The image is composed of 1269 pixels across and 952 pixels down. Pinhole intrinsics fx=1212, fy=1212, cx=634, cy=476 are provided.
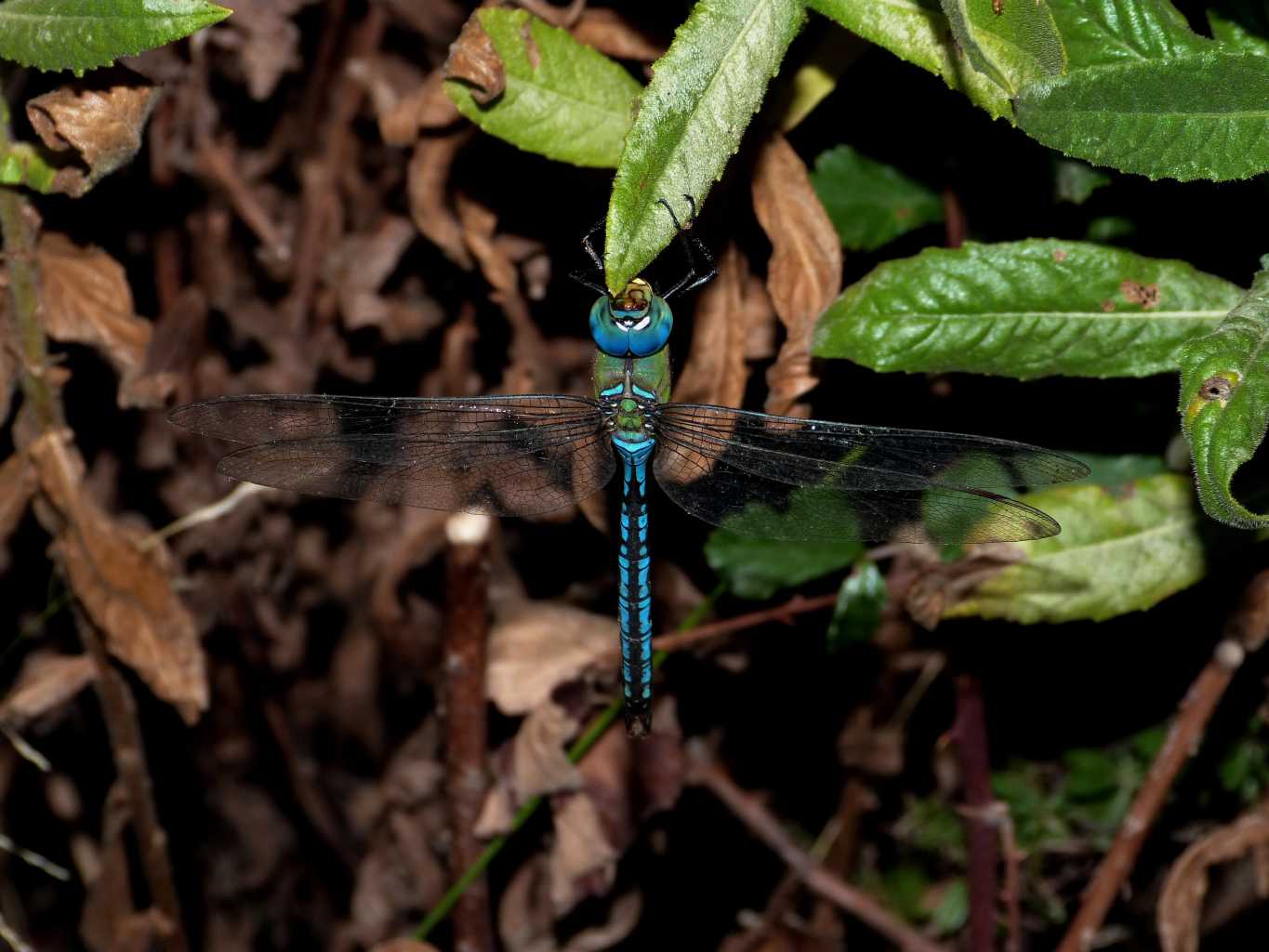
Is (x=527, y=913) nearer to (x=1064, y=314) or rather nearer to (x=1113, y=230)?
(x=1064, y=314)

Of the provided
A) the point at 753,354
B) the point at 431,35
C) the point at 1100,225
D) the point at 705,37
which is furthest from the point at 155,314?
the point at 1100,225

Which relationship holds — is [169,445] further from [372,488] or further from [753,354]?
[753,354]

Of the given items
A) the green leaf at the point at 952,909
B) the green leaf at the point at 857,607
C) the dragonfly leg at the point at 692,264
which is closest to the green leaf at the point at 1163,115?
the dragonfly leg at the point at 692,264

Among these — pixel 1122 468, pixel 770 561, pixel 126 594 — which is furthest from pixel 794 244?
pixel 126 594

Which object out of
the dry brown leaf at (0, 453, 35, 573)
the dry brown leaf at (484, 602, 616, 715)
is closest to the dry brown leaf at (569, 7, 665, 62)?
the dry brown leaf at (484, 602, 616, 715)

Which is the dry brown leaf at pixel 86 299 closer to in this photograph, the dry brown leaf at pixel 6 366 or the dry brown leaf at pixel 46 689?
the dry brown leaf at pixel 6 366
